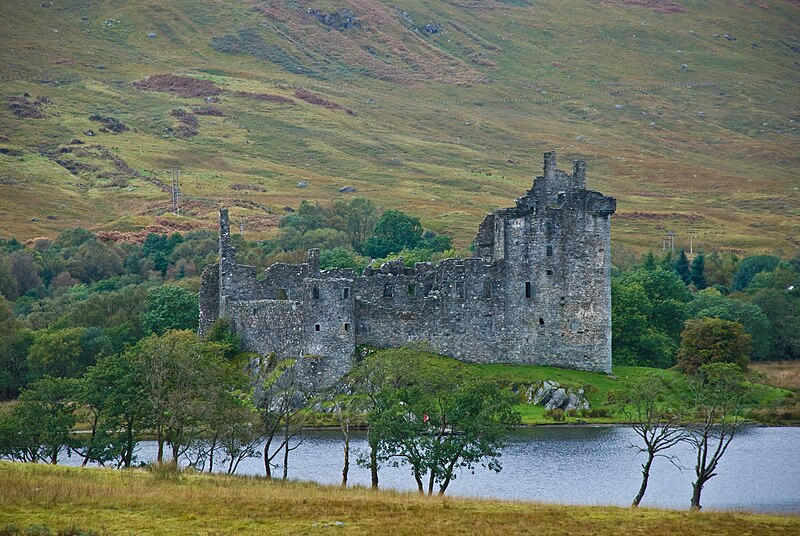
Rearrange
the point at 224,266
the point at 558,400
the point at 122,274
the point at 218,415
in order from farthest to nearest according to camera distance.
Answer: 1. the point at 122,274
2. the point at 224,266
3. the point at 558,400
4. the point at 218,415

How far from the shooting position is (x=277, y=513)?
43.7 meters

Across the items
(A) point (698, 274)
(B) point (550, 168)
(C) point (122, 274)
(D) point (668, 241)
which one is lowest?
(C) point (122, 274)

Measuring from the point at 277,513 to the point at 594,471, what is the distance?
22.1 meters

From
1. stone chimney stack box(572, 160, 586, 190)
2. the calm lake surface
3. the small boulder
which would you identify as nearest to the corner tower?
stone chimney stack box(572, 160, 586, 190)

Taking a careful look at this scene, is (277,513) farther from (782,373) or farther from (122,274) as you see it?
(122,274)

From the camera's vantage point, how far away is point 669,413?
209 feet

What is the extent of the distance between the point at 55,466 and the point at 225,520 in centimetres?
1048

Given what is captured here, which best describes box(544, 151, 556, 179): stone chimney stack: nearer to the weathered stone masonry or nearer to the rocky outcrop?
the weathered stone masonry

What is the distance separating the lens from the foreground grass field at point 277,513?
41469 mm

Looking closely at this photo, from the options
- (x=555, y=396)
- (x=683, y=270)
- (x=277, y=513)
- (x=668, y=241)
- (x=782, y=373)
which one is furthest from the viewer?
(x=668, y=241)

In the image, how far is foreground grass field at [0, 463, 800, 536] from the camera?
4147cm

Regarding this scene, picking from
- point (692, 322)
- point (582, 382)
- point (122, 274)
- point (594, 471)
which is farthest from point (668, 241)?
point (594, 471)

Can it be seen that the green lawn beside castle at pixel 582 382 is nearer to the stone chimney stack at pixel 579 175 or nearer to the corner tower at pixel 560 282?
the corner tower at pixel 560 282

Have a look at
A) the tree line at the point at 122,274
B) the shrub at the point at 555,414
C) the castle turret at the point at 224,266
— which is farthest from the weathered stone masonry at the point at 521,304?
the tree line at the point at 122,274
